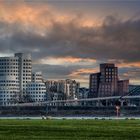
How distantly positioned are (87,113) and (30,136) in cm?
12612

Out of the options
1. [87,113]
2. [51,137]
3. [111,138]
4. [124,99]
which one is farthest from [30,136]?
[124,99]

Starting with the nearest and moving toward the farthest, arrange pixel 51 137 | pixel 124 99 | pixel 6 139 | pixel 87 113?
pixel 6 139 → pixel 51 137 → pixel 87 113 → pixel 124 99

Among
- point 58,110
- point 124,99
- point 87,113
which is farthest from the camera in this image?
point 124,99

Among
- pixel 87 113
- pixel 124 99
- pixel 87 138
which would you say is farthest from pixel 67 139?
pixel 124 99

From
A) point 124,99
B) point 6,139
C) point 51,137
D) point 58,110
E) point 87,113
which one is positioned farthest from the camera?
point 124,99

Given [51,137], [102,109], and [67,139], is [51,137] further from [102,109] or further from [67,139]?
[102,109]

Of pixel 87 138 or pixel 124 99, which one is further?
pixel 124 99

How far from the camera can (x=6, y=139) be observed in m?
42.3

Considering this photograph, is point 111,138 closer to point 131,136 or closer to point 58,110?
point 131,136

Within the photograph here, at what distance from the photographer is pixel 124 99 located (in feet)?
655

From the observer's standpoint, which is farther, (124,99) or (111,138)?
(124,99)

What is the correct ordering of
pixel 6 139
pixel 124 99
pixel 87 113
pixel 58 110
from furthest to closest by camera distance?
pixel 124 99
pixel 58 110
pixel 87 113
pixel 6 139

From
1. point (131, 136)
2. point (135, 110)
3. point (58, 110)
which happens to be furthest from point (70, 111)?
point (131, 136)

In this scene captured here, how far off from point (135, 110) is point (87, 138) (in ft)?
425
